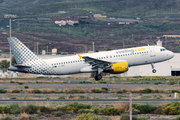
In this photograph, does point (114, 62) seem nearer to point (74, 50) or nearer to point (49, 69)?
point (49, 69)

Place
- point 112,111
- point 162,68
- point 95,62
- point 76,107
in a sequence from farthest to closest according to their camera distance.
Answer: point 162,68
point 95,62
point 76,107
point 112,111

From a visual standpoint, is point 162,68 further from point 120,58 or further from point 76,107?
point 76,107

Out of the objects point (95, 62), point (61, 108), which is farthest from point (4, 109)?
point (95, 62)

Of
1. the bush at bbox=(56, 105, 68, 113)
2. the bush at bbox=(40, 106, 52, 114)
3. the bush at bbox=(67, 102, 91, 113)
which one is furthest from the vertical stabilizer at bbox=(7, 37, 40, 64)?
the bush at bbox=(40, 106, 52, 114)

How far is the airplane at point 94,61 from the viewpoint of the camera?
48.1m

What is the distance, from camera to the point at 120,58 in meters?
48.2

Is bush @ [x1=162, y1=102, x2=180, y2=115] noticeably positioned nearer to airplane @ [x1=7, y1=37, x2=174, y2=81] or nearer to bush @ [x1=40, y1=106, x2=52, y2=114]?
bush @ [x1=40, y1=106, x2=52, y2=114]

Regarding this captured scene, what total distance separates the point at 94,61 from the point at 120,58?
355cm

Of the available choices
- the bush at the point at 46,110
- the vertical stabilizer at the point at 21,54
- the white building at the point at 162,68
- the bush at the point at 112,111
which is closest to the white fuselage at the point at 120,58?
the vertical stabilizer at the point at 21,54

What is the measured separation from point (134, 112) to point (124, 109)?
106 cm

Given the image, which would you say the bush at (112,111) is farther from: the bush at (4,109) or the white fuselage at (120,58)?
the white fuselage at (120,58)

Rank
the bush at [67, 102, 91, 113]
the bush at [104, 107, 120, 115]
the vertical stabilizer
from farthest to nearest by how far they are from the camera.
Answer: the vertical stabilizer
the bush at [67, 102, 91, 113]
the bush at [104, 107, 120, 115]

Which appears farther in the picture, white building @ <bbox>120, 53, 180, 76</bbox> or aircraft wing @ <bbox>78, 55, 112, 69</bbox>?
white building @ <bbox>120, 53, 180, 76</bbox>

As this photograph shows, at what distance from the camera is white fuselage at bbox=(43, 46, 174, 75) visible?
48188 mm
